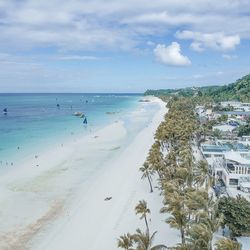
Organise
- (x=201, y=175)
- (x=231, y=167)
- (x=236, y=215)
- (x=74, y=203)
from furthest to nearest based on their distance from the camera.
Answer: (x=231, y=167), (x=74, y=203), (x=201, y=175), (x=236, y=215)

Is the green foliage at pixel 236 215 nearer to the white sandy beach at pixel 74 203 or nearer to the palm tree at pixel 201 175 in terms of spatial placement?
the palm tree at pixel 201 175

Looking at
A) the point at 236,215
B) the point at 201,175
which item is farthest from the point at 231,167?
the point at 236,215

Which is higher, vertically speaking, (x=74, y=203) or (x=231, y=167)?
(x=231, y=167)

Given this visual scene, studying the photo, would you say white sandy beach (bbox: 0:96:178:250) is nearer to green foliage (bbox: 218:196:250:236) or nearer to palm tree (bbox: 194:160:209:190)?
green foliage (bbox: 218:196:250:236)

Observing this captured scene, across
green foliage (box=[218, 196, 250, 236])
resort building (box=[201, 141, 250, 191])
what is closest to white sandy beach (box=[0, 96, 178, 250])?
A: green foliage (box=[218, 196, 250, 236])

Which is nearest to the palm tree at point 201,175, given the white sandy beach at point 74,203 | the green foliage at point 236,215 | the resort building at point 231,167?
the green foliage at point 236,215

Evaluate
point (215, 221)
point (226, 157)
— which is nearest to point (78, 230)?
point (215, 221)

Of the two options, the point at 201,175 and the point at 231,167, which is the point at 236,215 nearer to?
the point at 201,175
